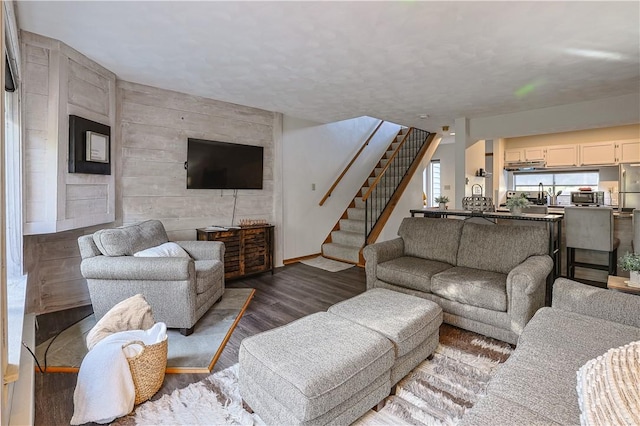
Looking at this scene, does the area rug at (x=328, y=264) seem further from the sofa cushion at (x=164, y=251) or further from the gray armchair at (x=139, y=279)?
the gray armchair at (x=139, y=279)

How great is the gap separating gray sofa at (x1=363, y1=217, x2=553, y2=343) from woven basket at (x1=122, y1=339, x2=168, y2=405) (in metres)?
2.08

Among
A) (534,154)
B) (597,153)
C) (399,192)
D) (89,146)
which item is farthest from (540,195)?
(89,146)

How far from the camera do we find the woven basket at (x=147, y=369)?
5.85 ft

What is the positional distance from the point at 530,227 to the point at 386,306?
68.3 inches

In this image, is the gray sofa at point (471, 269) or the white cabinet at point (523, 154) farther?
the white cabinet at point (523, 154)

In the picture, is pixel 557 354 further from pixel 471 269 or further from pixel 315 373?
pixel 471 269

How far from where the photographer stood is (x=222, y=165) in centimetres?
426

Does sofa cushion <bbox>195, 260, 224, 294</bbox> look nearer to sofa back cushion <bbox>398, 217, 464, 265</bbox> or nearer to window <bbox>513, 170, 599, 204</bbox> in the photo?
sofa back cushion <bbox>398, 217, 464, 265</bbox>

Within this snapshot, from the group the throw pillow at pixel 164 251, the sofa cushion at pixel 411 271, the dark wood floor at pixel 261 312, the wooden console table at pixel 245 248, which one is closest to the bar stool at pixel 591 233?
the sofa cushion at pixel 411 271

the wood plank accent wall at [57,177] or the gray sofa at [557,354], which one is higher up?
the wood plank accent wall at [57,177]

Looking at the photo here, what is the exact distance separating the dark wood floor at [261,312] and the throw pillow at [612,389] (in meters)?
1.93

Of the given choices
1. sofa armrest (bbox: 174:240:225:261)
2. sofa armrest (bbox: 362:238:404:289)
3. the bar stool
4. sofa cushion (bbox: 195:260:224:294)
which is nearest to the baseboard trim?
sofa cushion (bbox: 195:260:224:294)

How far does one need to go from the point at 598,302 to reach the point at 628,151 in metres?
5.54

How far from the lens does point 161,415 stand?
172 centimetres
